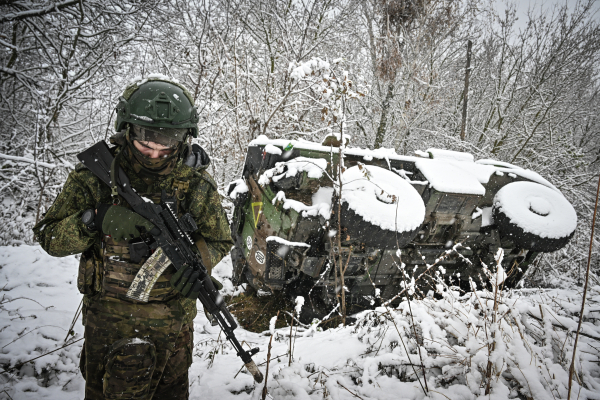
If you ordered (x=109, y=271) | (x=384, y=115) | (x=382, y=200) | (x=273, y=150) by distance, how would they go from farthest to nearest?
1. (x=384, y=115)
2. (x=273, y=150)
3. (x=382, y=200)
4. (x=109, y=271)

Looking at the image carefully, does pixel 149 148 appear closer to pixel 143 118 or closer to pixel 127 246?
pixel 143 118

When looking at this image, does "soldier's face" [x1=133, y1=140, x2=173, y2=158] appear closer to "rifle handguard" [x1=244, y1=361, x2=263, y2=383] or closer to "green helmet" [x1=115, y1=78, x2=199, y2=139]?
"green helmet" [x1=115, y1=78, x2=199, y2=139]

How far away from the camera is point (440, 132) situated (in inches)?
394

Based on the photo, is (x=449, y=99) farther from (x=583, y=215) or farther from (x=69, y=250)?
(x=69, y=250)

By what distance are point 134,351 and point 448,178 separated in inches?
149

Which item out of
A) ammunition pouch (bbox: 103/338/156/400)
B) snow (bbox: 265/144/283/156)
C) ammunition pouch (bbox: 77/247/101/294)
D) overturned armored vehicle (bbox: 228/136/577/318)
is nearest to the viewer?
ammunition pouch (bbox: 103/338/156/400)

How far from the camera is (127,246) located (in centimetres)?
166

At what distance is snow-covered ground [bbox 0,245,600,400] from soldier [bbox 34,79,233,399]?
1.96 ft

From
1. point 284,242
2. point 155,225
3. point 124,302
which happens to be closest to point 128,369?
point 124,302

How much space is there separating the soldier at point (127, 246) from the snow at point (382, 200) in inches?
63.7

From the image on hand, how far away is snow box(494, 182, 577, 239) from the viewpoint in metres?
3.95

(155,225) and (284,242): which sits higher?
(155,225)

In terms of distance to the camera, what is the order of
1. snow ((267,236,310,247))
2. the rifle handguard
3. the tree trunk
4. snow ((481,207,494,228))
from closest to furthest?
the rifle handguard → snow ((267,236,310,247)) → snow ((481,207,494,228)) → the tree trunk

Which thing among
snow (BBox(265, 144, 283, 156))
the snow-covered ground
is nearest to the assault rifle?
the snow-covered ground
